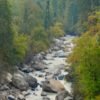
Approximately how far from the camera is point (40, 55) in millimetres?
62219

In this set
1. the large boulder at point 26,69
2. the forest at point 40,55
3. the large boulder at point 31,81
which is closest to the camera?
the forest at point 40,55

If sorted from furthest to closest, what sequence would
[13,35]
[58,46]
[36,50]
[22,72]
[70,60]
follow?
[58,46], [36,50], [22,72], [13,35], [70,60]

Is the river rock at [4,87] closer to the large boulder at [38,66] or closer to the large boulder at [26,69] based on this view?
the large boulder at [26,69]

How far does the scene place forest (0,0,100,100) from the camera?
2875 centimetres

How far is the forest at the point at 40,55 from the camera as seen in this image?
28750mm

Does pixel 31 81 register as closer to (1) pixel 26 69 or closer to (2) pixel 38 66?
(1) pixel 26 69

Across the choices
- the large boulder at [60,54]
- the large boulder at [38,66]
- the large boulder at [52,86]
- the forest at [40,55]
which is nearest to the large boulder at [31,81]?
the forest at [40,55]

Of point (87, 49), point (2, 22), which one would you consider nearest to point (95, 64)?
point (87, 49)

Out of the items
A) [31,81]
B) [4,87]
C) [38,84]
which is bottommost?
[4,87]

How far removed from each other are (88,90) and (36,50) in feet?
104

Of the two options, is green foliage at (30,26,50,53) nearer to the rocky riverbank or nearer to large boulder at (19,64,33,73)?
the rocky riverbank

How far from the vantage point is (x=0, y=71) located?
40.9 m

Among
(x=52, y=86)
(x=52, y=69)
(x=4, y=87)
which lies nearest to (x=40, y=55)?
(x=52, y=69)

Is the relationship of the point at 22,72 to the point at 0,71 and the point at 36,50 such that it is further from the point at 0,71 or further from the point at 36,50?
the point at 36,50
